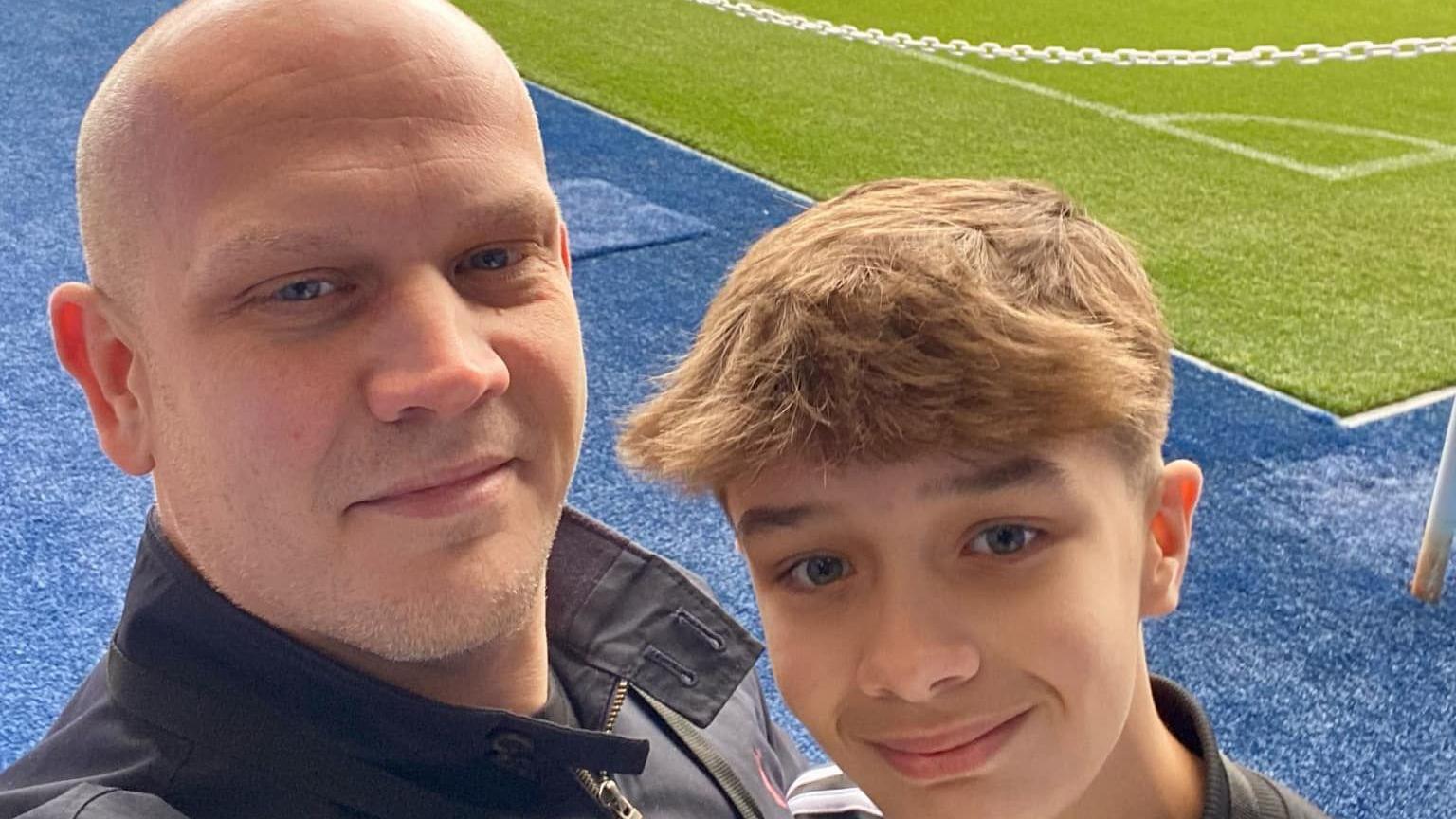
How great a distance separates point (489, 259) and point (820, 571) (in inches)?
16.4

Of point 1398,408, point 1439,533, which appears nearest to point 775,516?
point 1439,533

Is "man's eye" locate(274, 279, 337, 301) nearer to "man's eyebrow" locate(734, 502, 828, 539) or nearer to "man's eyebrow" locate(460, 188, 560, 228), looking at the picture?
"man's eyebrow" locate(460, 188, 560, 228)

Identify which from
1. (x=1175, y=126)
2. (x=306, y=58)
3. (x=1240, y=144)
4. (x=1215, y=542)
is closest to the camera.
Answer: (x=306, y=58)

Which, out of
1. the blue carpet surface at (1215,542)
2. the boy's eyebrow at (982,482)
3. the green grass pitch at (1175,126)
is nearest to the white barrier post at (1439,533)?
the blue carpet surface at (1215,542)

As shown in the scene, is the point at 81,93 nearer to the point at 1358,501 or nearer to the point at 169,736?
the point at 1358,501

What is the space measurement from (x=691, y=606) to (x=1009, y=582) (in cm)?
45

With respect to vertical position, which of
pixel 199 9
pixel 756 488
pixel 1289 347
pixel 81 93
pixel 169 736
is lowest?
pixel 81 93

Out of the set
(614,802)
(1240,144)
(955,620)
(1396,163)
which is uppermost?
(955,620)

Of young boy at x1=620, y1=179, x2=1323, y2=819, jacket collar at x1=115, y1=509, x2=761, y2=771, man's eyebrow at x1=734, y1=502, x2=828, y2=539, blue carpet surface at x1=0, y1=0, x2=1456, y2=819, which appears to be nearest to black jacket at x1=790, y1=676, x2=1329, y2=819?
young boy at x1=620, y1=179, x2=1323, y2=819

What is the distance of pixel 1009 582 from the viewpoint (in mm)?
1221

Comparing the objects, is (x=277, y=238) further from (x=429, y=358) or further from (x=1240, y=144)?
(x=1240, y=144)

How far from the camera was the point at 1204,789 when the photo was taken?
4.32 ft

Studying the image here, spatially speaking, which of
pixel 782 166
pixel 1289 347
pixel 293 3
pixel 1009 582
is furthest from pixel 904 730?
pixel 782 166

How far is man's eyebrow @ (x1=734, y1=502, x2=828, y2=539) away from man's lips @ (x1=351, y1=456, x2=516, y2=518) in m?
0.23
